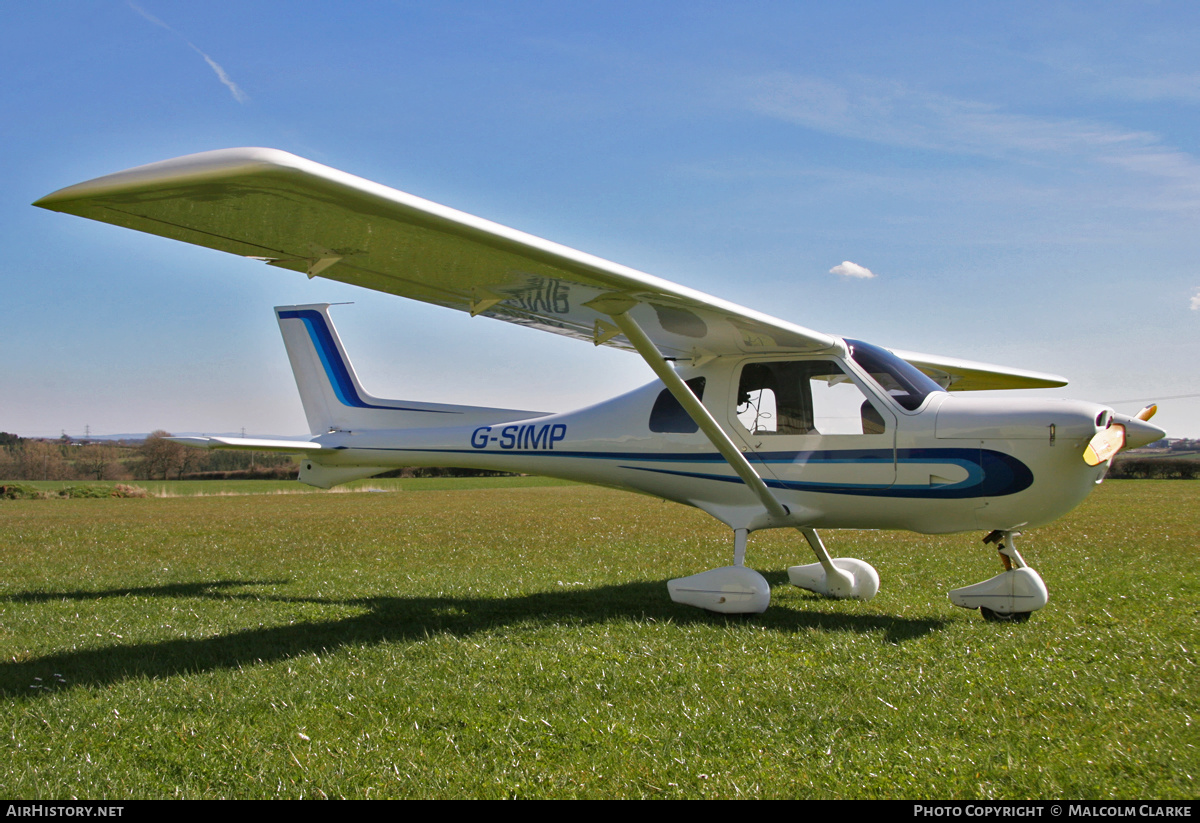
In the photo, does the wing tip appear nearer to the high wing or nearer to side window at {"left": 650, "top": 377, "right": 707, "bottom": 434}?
the high wing

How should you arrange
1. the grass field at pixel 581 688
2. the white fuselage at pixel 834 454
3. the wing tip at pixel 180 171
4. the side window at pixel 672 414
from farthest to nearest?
the side window at pixel 672 414 < the white fuselage at pixel 834 454 < the wing tip at pixel 180 171 < the grass field at pixel 581 688

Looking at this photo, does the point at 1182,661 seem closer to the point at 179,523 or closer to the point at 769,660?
the point at 769,660

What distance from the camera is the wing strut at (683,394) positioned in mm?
6059

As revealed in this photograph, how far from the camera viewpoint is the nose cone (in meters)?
6.19

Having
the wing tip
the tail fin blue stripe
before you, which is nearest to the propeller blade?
the wing tip

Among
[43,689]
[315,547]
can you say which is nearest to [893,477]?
[43,689]

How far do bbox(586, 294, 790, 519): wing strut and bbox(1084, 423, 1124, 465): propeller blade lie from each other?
240 cm

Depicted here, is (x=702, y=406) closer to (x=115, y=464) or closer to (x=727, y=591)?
(x=727, y=591)

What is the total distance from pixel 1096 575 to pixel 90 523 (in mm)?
19381

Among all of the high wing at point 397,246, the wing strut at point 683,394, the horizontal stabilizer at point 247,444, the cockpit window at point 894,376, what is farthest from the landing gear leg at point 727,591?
the horizontal stabilizer at point 247,444

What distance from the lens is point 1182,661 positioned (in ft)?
15.5

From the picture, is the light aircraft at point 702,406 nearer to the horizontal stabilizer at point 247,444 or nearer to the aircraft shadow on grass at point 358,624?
the horizontal stabilizer at point 247,444

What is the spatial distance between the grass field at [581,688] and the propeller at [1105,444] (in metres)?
1.26

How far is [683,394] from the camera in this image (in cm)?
638
